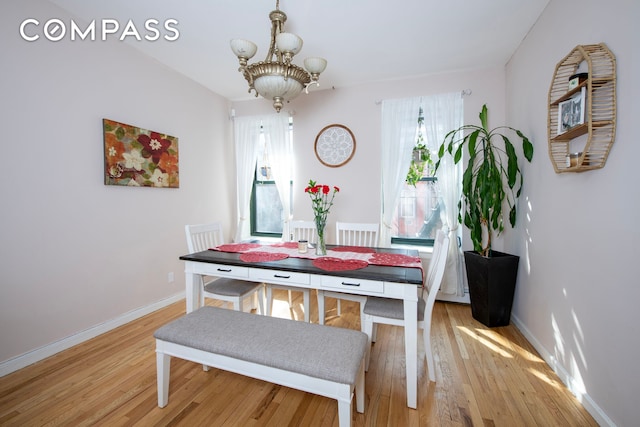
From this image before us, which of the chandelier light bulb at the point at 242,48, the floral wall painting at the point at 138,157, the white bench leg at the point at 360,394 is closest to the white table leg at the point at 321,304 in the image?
the white bench leg at the point at 360,394

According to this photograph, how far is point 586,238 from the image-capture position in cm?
153

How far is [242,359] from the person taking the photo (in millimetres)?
1271

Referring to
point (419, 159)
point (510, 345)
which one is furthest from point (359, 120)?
point (510, 345)

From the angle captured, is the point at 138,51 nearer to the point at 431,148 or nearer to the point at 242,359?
the point at 242,359

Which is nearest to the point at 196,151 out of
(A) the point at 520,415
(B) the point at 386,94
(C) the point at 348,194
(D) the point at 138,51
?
(D) the point at 138,51

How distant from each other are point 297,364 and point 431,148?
106 inches

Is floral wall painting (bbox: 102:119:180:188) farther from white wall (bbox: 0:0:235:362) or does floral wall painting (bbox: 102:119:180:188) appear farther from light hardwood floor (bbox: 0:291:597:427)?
light hardwood floor (bbox: 0:291:597:427)

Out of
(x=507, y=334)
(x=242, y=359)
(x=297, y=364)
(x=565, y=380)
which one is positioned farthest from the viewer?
(x=507, y=334)

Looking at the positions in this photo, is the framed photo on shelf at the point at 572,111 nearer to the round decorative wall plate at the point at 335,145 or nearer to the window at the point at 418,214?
the window at the point at 418,214

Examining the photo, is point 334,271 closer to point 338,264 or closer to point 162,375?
point 338,264

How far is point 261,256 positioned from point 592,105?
2.19 m

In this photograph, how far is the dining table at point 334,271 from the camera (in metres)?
1.49

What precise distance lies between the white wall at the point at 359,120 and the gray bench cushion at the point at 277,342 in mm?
2062

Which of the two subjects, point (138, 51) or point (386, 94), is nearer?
point (138, 51)
